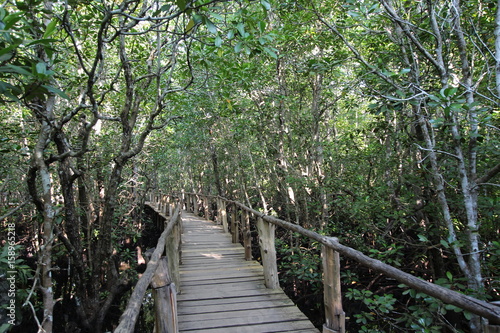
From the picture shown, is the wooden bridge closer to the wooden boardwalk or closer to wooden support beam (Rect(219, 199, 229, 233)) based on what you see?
the wooden boardwalk

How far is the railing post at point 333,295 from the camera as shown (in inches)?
107

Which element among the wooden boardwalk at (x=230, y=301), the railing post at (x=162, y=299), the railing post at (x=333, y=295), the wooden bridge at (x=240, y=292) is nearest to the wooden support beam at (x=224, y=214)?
the wooden bridge at (x=240, y=292)

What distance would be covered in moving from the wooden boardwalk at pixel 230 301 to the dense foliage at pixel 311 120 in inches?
34.6

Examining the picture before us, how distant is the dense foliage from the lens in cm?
314

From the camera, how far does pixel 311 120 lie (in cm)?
762

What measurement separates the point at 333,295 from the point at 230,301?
1.64 meters

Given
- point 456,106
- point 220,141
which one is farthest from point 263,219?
point 220,141

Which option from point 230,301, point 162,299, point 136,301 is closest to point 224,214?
point 230,301

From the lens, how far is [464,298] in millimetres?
1543

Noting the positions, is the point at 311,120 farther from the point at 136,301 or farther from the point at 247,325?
the point at 136,301

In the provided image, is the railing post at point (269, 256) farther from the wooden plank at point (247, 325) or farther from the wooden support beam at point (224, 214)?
the wooden support beam at point (224, 214)

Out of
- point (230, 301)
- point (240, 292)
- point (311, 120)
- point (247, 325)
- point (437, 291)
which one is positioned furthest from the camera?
point (311, 120)

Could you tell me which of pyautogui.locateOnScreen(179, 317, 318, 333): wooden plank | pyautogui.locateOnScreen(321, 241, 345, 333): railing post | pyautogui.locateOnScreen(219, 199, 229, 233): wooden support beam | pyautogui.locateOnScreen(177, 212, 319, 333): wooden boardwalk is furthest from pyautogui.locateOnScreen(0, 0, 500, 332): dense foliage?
pyautogui.locateOnScreen(219, 199, 229, 233): wooden support beam

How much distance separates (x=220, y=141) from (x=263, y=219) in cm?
823
